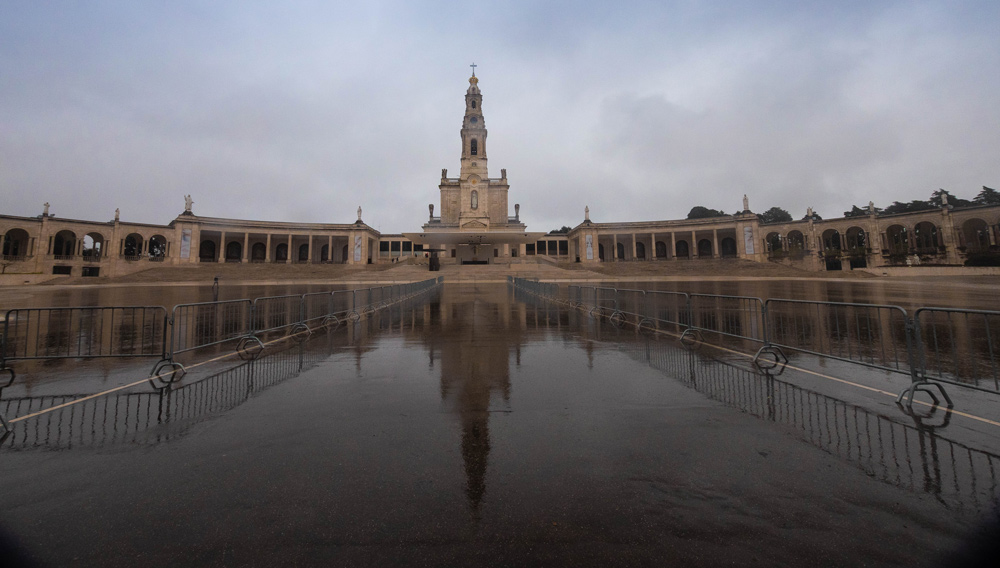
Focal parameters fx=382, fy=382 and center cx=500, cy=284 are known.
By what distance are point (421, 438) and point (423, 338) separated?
5180mm

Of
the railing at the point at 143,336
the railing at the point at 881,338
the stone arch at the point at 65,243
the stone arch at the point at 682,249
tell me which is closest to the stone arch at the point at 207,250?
the stone arch at the point at 65,243

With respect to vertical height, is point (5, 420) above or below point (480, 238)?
A: below

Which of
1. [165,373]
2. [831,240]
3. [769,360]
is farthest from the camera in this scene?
[831,240]

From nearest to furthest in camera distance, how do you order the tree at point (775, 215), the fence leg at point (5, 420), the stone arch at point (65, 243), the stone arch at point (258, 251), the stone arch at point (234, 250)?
the fence leg at point (5, 420) → the stone arch at point (65, 243) → the stone arch at point (234, 250) → the stone arch at point (258, 251) → the tree at point (775, 215)

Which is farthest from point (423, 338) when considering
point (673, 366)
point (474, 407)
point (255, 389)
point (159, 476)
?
point (159, 476)

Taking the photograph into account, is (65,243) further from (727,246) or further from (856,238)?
(856,238)

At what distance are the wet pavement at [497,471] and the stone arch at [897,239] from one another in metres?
68.0

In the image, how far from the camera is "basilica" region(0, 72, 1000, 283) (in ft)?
158

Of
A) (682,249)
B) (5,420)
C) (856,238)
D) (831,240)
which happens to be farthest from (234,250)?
(856,238)

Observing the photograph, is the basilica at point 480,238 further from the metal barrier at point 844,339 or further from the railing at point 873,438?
the railing at point 873,438

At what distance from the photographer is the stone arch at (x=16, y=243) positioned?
50.2 m

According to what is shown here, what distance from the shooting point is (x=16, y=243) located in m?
51.5

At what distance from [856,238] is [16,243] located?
392 feet

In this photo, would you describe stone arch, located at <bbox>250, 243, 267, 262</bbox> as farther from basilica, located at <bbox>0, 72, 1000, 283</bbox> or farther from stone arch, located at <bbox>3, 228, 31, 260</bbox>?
stone arch, located at <bbox>3, 228, 31, 260</bbox>
